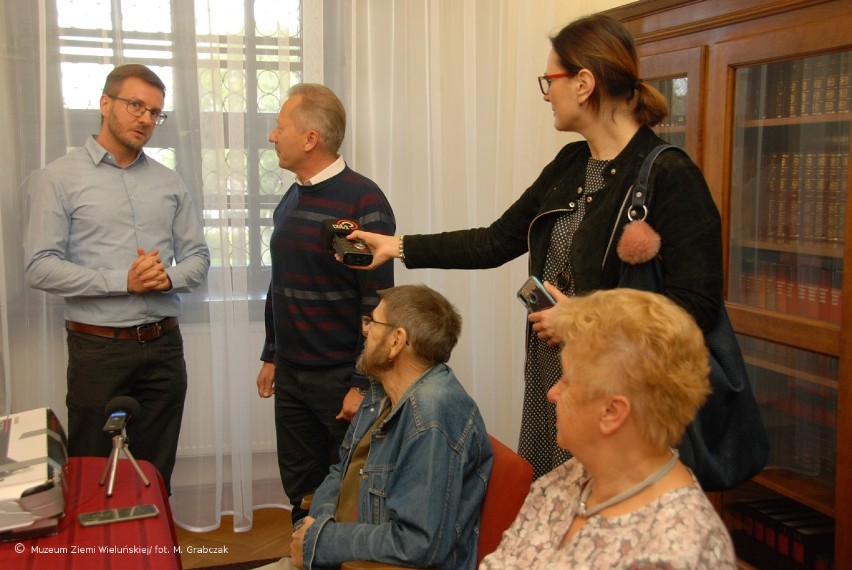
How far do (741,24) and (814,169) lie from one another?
47 cm

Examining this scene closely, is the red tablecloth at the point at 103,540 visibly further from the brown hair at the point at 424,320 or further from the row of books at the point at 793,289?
the row of books at the point at 793,289

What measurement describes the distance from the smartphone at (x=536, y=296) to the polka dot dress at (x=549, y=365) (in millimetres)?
131

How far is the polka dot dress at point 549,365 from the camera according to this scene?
1.88 meters

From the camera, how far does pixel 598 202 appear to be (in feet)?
5.96

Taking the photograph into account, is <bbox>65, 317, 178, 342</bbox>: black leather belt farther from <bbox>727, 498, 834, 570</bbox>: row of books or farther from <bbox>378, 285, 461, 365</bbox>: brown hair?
<bbox>727, 498, 834, 570</bbox>: row of books

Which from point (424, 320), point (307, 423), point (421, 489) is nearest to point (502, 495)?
point (421, 489)

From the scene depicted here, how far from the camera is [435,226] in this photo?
347cm

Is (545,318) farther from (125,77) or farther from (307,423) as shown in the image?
(125,77)

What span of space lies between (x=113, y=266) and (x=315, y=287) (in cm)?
73

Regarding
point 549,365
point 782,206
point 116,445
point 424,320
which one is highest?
point 782,206

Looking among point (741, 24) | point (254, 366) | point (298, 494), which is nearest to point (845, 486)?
point (741, 24)

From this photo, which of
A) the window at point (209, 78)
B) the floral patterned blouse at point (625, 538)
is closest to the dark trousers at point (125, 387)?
the window at point (209, 78)

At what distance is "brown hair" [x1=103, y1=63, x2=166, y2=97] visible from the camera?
276 cm

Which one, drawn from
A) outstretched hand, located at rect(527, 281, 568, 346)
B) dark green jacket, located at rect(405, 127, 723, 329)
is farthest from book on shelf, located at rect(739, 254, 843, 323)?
outstretched hand, located at rect(527, 281, 568, 346)
